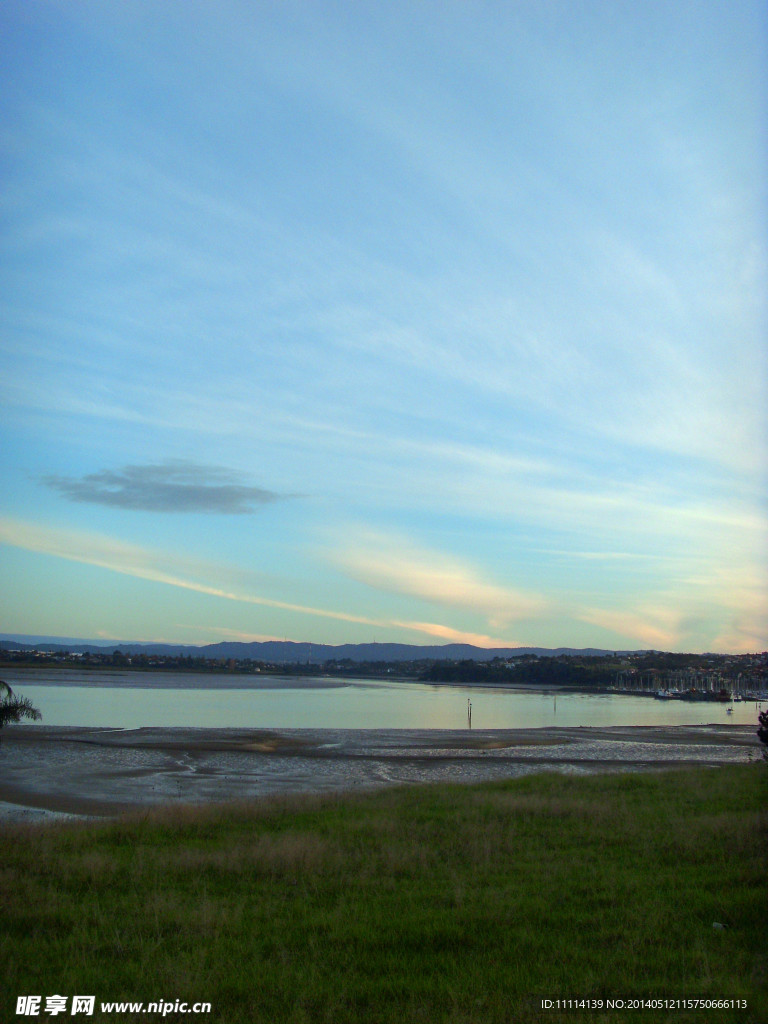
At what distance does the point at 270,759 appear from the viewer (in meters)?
36.5

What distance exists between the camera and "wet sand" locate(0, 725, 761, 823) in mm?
26250

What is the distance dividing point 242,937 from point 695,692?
519 feet

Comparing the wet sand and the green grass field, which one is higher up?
the green grass field

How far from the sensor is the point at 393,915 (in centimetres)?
955

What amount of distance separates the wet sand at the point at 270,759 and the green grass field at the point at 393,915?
9.55 metres

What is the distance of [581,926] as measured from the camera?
906cm

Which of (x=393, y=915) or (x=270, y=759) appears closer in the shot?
(x=393, y=915)

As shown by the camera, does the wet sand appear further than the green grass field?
Yes

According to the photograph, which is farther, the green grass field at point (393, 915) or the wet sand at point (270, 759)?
the wet sand at point (270, 759)

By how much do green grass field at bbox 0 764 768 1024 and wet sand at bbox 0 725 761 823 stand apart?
9.55 meters

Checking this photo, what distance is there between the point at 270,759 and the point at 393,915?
92.8 feet

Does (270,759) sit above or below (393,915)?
below

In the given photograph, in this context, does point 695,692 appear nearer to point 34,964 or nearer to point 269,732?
point 269,732

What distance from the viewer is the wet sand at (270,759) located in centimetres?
2625
